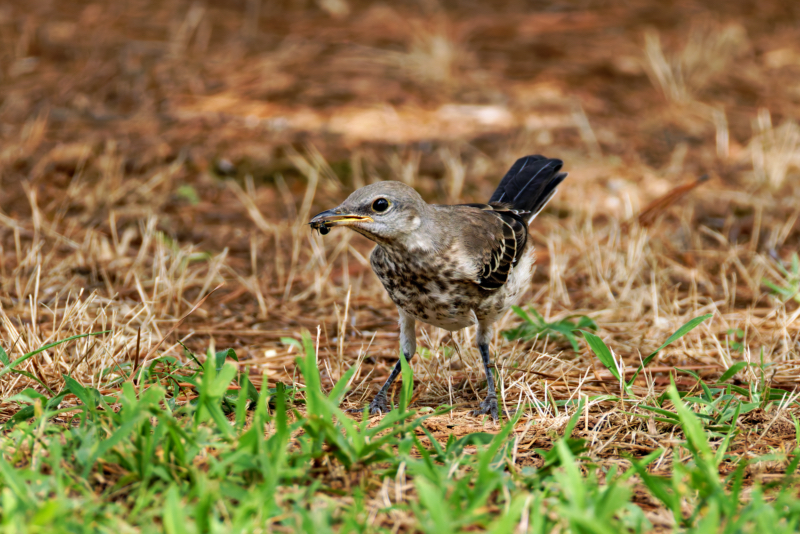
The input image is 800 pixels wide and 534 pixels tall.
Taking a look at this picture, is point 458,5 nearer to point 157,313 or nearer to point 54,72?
point 54,72

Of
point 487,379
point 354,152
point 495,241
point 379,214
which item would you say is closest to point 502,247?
point 495,241

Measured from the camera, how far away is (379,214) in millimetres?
4031

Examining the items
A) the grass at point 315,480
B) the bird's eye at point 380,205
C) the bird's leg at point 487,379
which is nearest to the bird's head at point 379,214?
the bird's eye at point 380,205

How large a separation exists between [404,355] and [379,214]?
88cm

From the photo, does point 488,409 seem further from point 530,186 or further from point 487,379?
point 530,186

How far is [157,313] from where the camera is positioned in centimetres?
501

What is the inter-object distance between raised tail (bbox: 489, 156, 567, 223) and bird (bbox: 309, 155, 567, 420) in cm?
73

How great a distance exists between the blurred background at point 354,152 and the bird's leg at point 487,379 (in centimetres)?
32

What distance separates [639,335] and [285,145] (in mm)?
4182

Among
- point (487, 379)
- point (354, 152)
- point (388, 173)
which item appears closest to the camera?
point (487, 379)

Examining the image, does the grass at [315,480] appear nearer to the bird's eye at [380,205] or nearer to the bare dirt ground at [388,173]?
the bare dirt ground at [388,173]

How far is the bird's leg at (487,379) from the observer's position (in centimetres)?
411

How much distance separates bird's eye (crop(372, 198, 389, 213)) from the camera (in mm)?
4023

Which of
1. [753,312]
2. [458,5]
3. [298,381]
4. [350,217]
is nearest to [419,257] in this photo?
[350,217]
